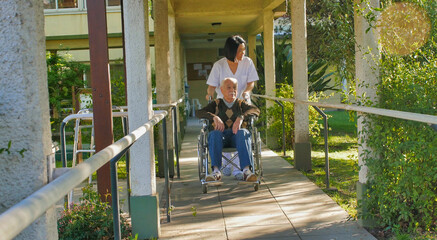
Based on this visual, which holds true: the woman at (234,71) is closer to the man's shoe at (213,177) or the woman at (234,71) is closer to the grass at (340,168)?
the man's shoe at (213,177)

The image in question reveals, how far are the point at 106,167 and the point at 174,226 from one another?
2.44ft

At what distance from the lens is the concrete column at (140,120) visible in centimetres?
407

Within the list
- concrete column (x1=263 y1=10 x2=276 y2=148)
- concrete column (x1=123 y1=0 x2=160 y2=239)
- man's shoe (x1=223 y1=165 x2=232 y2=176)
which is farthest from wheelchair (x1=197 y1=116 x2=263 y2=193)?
concrete column (x1=263 y1=10 x2=276 y2=148)

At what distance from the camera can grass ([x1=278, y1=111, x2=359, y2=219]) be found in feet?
16.1

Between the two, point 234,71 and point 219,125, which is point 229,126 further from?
point 234,71

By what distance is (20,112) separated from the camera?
155cm

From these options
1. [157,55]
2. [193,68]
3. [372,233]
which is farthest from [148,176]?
[193,68]

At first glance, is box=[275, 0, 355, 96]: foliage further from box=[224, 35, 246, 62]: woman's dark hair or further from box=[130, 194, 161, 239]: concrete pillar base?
box=[130, 194, 161, 239]: concrete pillar base

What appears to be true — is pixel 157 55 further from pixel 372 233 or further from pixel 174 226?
pixel 372 233

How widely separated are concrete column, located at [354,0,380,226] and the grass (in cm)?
11

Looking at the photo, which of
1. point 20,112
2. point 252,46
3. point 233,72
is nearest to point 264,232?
point 233,72

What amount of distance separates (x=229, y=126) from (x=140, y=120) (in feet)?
6.06

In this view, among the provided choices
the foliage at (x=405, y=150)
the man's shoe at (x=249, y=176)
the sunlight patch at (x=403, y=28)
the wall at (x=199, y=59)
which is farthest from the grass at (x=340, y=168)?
the wall at (x=199, y=59)

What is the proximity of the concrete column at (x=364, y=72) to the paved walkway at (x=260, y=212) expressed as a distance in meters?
0.38
